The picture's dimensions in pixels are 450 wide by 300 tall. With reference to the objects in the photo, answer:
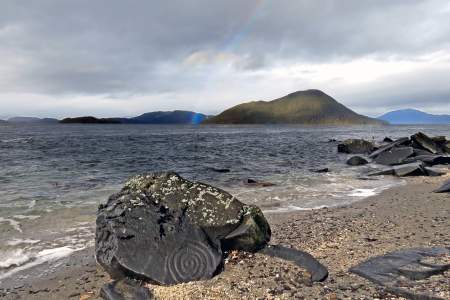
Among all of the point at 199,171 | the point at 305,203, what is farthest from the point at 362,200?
the point at 199,171

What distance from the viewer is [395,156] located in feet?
113

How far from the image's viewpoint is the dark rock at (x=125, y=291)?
679 cm

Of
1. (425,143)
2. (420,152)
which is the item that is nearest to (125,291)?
(420,152)

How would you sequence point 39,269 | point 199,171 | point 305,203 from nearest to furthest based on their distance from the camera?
point 39,269
point 305,203
point 199,171

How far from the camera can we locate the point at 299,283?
22.9 ft

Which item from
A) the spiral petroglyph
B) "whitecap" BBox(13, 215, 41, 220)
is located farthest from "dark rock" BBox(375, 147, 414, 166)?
"whitecap" BBox(13, 215, 41, 220)

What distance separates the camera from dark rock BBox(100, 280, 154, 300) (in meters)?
6.79

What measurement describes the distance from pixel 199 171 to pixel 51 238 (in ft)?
64.8

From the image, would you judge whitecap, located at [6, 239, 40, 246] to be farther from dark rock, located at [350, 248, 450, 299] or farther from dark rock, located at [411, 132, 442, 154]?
dark rock, located at [411, 132, 442, 154]

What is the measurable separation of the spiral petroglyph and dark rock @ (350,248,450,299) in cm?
304

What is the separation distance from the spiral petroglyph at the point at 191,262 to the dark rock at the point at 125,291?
638mm

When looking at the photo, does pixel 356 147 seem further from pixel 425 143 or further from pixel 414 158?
pixel 414 158

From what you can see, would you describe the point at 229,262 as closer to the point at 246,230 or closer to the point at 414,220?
the point at 246,230

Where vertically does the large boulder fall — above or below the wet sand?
above
